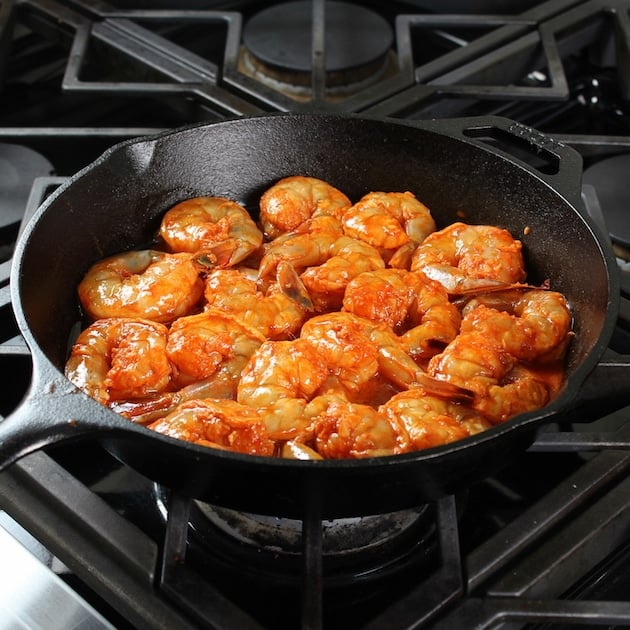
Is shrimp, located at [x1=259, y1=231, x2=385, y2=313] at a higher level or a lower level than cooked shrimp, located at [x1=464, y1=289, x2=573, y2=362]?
higher

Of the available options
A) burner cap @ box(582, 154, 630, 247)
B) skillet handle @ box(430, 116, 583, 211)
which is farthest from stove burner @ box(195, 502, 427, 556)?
burner cap @ box(582, 154, 630, 247)

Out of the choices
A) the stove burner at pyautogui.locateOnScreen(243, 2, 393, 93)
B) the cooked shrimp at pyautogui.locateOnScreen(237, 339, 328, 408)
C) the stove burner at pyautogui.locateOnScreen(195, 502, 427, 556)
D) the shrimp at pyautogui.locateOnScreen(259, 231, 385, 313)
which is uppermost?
the stove burner at pyautogui.locateOnScreen(243, 2, 393, 93)

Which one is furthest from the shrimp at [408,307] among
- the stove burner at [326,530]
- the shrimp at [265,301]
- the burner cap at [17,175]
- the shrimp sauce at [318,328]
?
the burner cap at [17,175]

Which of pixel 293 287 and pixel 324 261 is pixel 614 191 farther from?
pixel 293 287

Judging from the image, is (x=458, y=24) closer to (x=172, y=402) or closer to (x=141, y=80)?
(x=141, y=80)

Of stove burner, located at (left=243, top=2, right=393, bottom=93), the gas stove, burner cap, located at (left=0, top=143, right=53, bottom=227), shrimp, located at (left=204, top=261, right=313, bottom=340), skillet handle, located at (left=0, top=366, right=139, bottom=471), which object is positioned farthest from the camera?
stove burner, located at (left=243, top=2, right=393, bottom=93)

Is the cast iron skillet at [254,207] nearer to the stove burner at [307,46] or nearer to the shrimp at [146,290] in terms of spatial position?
the shrimp at [146,290]

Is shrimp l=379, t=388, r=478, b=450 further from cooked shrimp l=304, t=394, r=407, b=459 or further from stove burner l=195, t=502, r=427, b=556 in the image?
stove burner l=195, t=502, r=427, b=556
